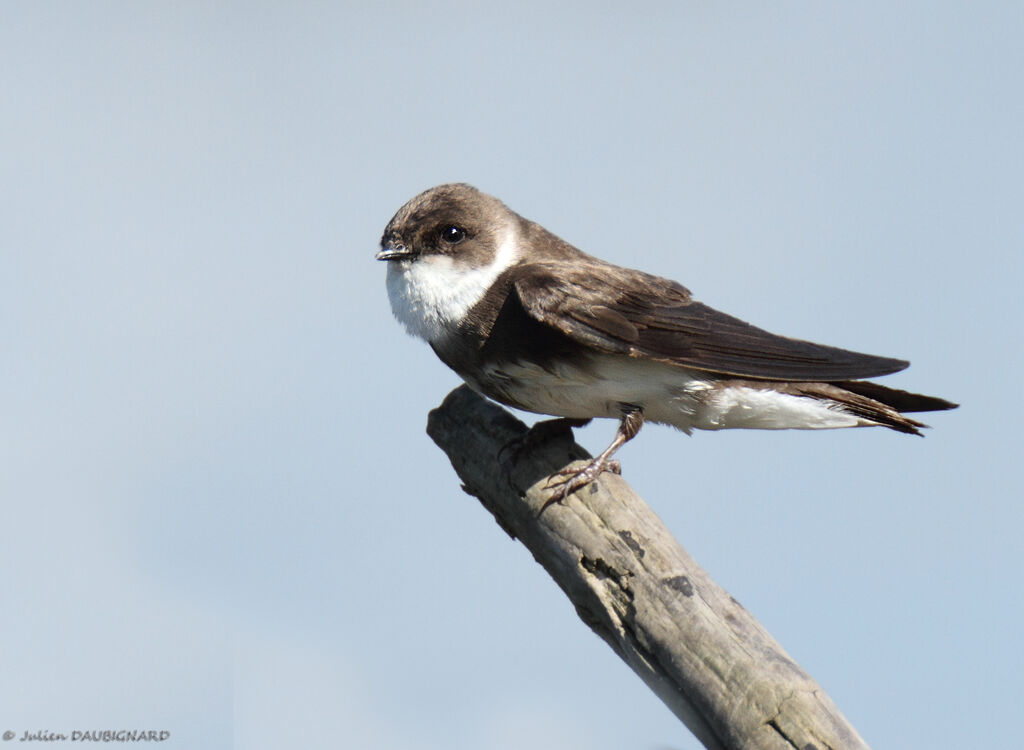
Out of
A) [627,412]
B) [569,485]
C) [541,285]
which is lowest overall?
[569,485]

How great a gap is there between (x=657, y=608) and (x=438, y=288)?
2595mm

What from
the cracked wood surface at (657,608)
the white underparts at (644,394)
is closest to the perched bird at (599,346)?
the white underparts at (644,394)

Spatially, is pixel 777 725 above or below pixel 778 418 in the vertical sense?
below

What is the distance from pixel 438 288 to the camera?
6.63 metres

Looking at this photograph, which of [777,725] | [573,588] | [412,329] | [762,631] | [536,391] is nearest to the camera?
[777,725]

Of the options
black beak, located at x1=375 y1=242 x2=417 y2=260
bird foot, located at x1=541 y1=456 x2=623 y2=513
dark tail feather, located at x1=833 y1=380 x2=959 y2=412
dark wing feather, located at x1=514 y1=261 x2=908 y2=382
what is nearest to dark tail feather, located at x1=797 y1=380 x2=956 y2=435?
dark tail feather, located at x1=833 y1=380 x2=959 y2=412

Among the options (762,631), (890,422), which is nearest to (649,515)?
(762,631)

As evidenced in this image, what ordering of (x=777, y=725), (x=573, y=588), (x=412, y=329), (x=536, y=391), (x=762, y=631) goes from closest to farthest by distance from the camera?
(x=777, y=725) → (x=762, y=631) → (x=573, y=588) → (x=536, y=391) → (x=412, y=329)

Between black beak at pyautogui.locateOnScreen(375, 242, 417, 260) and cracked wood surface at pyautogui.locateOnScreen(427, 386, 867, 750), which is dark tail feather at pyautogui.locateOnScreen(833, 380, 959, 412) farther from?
black beak at pyautogui.locateOnScreen(375, 242, 417, 260)

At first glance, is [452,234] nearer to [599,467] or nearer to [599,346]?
[599,346]

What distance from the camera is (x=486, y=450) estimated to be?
6242 millimetres

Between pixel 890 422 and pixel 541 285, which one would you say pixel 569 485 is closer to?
pixel 541 285

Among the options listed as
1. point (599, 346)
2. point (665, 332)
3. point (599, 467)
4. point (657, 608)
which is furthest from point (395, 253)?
point (657, 608)

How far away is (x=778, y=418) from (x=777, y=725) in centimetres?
257
